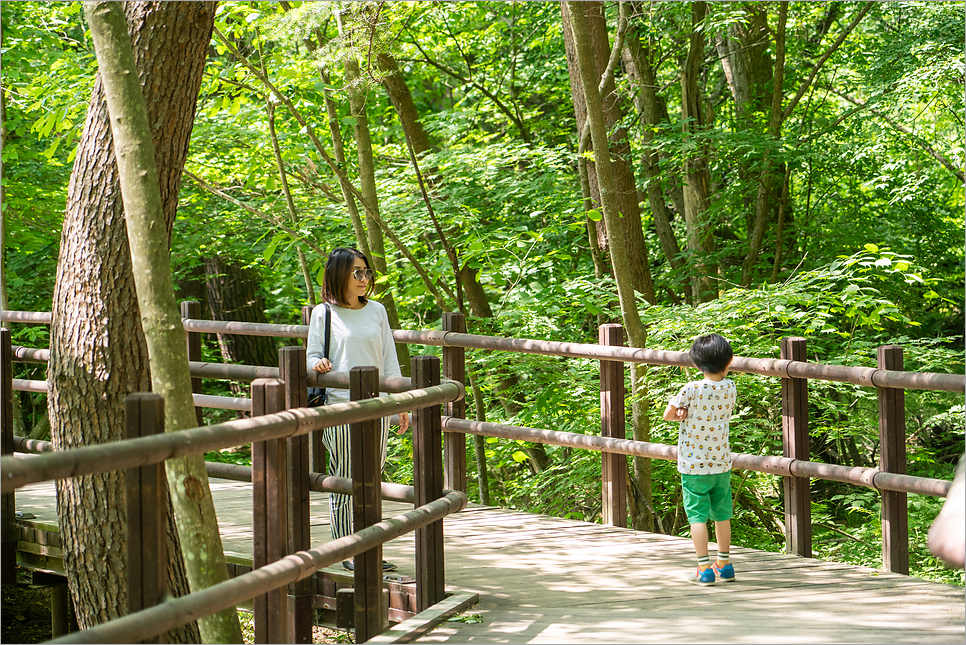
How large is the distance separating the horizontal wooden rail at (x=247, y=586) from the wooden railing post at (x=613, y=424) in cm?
164

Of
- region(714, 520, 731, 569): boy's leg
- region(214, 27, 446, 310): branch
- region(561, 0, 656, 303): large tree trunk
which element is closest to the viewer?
region(714, 520, 731, 569): boy's leg

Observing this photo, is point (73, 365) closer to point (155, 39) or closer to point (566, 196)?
point (155, 39)

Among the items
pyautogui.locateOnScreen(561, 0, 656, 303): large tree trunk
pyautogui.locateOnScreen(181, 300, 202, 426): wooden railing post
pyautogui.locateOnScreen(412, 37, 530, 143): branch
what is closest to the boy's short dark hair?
pyautogui.locateOnScreen(561, 0, 656, 303): large tree trunk

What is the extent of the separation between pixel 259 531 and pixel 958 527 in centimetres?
268

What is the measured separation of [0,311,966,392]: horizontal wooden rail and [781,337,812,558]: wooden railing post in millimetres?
104

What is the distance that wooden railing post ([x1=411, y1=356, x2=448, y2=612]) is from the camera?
4039 mm

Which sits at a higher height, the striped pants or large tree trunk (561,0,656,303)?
large tree trunk (561,0,656,303)

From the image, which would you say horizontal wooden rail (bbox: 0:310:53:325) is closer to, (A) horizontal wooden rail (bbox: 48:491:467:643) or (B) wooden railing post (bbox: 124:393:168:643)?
(A) horizontal wooden rail (bbox: 48:491:467:643)

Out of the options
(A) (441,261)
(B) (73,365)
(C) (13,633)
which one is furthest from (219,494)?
(A) (441,261)

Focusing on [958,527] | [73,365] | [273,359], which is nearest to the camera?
[958,527]

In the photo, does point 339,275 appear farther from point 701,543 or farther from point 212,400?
point 701,543

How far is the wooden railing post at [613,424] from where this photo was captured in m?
5.38

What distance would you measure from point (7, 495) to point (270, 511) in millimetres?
2930

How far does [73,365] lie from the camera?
4.03 meters
